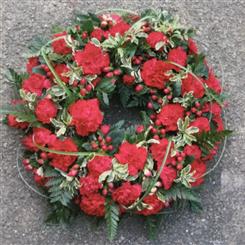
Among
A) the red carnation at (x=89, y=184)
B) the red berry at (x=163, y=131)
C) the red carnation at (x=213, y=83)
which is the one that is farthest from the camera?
the red carnation at (x=213, y=83)

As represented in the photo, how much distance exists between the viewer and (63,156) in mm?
2270

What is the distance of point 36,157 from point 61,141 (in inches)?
3.9

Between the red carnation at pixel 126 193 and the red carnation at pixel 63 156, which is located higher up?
the red carnation at pixel 63 156

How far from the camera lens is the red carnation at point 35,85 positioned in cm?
236

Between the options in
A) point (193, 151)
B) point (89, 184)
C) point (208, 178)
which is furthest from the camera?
point (208, 178)

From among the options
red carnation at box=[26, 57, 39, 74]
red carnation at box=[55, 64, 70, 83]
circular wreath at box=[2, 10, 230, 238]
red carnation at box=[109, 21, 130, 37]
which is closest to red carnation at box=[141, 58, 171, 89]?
circular wreath at box=[2, 10, 230, 238]

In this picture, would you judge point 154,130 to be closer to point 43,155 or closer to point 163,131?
point 163,131

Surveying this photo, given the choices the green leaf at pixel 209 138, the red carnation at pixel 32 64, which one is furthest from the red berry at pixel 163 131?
the red carnation at pixel 32 64

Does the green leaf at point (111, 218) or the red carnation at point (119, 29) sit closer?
the green leaf at point (111, 218)

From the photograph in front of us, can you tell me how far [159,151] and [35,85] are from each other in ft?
1.45

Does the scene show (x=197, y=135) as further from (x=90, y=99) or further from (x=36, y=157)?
(x=36, y=157)

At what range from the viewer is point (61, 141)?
229 cm

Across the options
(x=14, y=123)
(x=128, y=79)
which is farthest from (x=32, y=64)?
(x=128, y=79)

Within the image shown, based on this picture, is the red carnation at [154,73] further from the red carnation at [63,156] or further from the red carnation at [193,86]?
the red carnation at [63,156]
